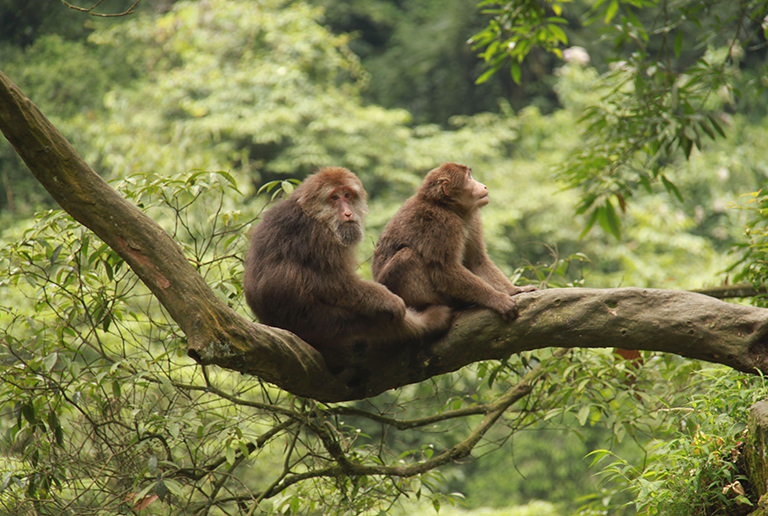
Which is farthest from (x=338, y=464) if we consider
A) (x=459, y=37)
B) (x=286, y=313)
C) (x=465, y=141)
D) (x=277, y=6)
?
(x=459, y=37)

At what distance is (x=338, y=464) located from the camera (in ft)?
11.6

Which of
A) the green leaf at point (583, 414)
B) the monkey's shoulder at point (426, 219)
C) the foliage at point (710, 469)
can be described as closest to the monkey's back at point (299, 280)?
the monkey's shoulder at point (426, 219)

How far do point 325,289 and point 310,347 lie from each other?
0.27 meters

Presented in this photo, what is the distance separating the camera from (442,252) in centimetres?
319

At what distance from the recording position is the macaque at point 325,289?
113 inches

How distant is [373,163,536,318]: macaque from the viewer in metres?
3.12

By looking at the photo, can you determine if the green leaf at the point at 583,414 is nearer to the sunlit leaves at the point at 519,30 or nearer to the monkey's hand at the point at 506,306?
the monkey's hand at the point at 506,306

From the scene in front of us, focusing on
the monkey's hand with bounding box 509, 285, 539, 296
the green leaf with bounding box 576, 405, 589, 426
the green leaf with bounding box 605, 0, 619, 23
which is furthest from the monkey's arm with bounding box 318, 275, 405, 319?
the green leaf with bounding box 605, 0, 619, 23

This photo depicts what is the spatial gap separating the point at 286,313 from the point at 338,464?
1120 mm

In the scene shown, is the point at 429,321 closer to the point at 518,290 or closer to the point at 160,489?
the point at 518,290

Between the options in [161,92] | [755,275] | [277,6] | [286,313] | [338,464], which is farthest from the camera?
[277,6]

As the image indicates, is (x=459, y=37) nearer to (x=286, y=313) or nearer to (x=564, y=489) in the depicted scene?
(x=564, y=489)

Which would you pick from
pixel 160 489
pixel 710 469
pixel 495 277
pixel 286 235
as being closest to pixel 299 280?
pixel 286 235

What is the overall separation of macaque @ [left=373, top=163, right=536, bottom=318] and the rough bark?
0.51 ft
